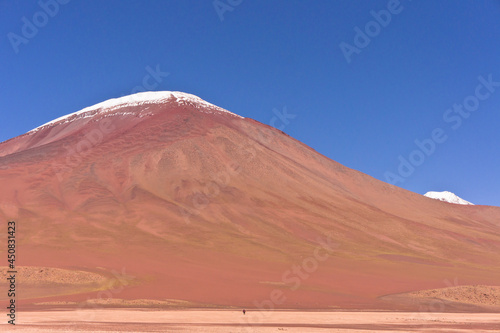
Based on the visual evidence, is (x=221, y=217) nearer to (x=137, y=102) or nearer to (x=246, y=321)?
(x=246, y=321)

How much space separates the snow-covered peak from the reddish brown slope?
376cm

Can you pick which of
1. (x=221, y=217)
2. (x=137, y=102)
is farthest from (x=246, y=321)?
(x=137, y=102)

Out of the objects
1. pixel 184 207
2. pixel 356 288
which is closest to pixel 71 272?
pixel 356 288

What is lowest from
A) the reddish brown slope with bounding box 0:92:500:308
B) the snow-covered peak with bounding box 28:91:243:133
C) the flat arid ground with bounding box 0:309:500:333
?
the flat arid ground with bounding box 0:309:500:333

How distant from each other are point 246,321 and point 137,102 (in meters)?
114

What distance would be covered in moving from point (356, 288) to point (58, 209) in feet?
159

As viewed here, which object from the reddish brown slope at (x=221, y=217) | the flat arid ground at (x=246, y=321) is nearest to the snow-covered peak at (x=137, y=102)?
the reddish brown slope at (x=221, y=217)

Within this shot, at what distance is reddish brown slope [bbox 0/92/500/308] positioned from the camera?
188 feet

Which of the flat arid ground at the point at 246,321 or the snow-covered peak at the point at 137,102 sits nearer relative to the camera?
the flat arid ground at the point at 246,321

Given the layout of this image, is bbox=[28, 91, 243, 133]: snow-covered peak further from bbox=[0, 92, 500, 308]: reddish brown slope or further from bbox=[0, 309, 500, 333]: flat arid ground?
bbox=[0, 309, 500, 333]: flat arid ground

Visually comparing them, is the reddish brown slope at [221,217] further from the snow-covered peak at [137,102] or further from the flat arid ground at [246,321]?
the flat arid ground at [246,321]

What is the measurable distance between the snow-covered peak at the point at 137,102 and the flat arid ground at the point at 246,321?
4125 inches

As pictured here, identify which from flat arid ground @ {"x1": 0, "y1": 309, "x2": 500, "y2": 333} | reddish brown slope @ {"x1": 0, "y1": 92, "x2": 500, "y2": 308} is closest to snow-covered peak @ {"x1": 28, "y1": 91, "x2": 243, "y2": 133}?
reddish brown slope @ {"x1": 0, "y1": 92, "x2": 500, "y2": 308}

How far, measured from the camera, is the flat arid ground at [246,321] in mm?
29109
